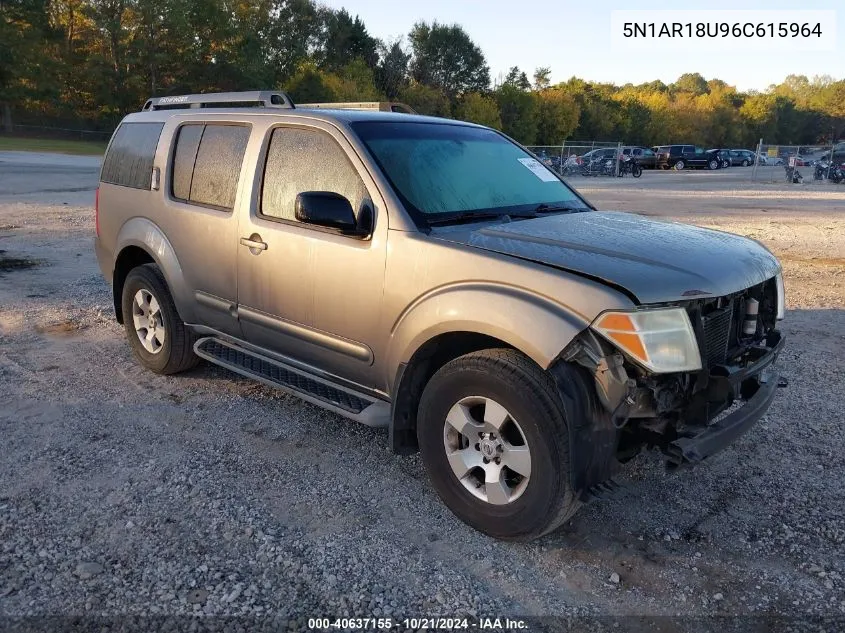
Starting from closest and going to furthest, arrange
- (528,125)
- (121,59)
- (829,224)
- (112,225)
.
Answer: (112,225) < (829,224) < (121,59) < (528,125)

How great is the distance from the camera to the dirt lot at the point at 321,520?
2.85 meters

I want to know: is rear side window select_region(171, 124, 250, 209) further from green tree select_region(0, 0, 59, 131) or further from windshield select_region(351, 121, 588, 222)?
green tree select_region(0, 0, 59, 131)

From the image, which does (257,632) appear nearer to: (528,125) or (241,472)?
(241,472)

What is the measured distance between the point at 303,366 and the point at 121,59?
52.4m

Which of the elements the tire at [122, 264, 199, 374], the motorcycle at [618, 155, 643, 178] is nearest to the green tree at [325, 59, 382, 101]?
the motorcycle at [618, 155, 643, 178]

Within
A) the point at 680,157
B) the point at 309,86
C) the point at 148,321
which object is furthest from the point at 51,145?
the point at 148,321

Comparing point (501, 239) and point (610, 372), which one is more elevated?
point (501, 239)

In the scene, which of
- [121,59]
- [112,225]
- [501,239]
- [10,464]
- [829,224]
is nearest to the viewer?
[501,239]

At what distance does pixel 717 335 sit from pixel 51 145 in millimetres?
48106

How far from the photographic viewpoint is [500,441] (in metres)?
3.14

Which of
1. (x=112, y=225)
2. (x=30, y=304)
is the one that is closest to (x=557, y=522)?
(x=112, y=225)

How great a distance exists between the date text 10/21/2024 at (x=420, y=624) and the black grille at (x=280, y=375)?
1.20 m

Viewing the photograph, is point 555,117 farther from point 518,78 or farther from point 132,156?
point 132,156

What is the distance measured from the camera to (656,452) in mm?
3086
